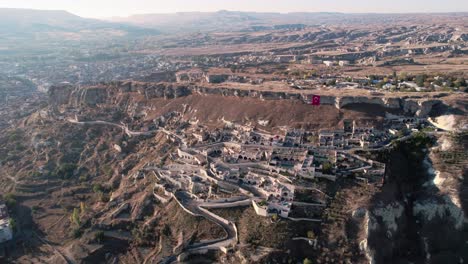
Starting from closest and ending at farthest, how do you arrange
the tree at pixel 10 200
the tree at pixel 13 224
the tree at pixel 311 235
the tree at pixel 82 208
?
the tree at pixel 311 235
the tree at pixel 13 224
the tree at pixel 82 208
the tree at pixel 10 200

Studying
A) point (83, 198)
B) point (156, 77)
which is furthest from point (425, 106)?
point (156, 77)

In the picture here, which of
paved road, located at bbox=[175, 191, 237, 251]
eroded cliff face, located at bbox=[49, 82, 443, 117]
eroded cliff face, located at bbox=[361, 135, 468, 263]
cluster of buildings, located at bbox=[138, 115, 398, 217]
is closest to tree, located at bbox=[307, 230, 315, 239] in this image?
cluster of buildings, located at bbox=[138, 115, 398, 217]

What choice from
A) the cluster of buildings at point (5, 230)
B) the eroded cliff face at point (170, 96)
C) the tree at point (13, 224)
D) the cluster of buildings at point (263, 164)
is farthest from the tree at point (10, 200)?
the eroded cliff face at point (170, 96)

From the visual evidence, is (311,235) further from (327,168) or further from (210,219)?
(210,219)

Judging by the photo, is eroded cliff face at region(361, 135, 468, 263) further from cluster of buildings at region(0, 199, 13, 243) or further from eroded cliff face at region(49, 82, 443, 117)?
cluster of buildings at region(0, 199, 13, 243)

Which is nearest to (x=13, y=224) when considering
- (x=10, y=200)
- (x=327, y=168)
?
(x=10, y=200)

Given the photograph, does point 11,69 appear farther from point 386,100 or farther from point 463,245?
point 463,245

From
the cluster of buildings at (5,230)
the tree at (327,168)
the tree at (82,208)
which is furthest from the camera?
the tree at (82,208)

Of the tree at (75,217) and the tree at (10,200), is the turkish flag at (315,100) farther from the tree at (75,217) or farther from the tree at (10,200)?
the tree at (10,200)
